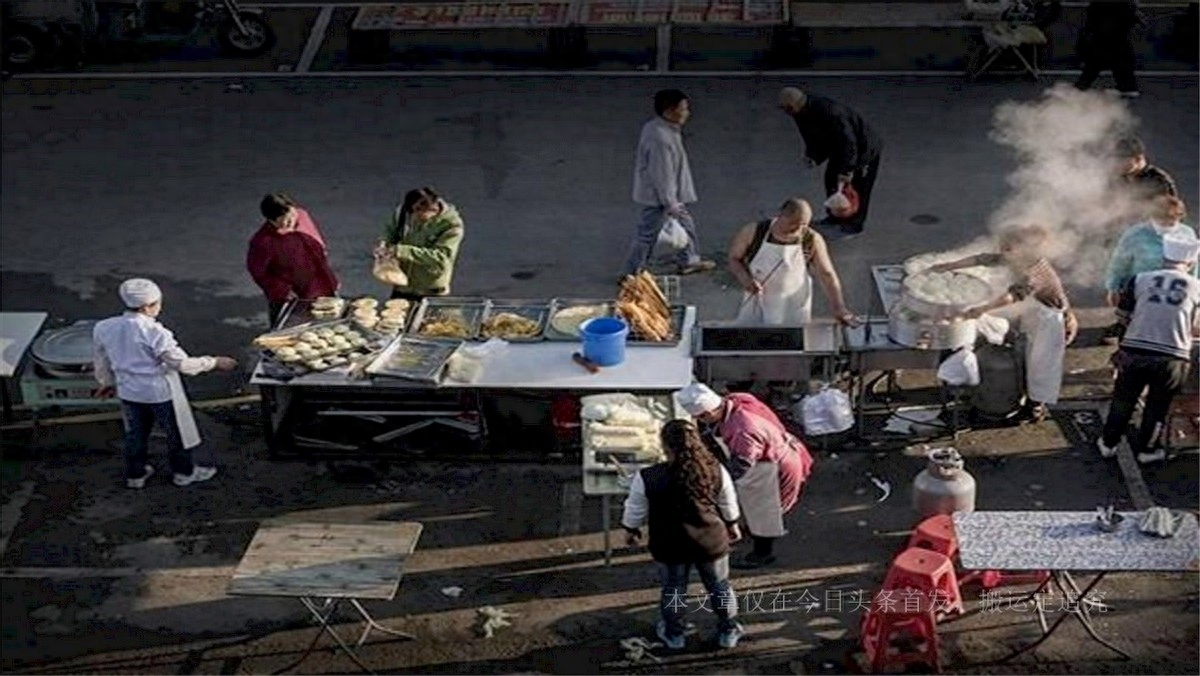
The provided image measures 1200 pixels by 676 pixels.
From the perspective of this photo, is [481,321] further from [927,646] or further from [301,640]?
[927,646]

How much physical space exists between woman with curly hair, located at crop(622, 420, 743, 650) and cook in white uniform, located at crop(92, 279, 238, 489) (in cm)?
334

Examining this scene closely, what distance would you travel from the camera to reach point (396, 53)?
19281 mm

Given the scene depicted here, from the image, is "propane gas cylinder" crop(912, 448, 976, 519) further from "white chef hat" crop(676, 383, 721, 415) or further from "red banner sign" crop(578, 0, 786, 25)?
"red banner sign" crop(578, 0, 786, 25)

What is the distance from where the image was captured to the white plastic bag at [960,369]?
11.4m

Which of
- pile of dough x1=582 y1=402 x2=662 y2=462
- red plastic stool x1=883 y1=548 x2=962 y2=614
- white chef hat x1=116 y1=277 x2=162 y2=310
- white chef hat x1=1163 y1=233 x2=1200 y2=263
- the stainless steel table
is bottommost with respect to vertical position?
red plastic stool x1=883 y1=548 x2=962 y2=614

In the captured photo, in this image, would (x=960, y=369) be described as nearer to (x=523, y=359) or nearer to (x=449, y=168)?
(x=523, y=359)

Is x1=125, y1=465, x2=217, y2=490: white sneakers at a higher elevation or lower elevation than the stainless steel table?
lower

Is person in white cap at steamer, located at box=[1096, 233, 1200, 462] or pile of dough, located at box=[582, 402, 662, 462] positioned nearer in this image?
pile of dough, located at box=[582, 402, 662, 462]

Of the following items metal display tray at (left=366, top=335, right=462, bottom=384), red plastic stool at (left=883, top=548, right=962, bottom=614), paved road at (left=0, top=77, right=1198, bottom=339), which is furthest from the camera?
paved road at (left=0, top=77, right=1198, bottom=339)

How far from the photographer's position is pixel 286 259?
12.0 m

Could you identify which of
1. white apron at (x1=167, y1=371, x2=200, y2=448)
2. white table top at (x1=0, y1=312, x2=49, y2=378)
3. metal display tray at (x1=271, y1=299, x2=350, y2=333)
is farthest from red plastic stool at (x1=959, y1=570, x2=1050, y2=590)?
white table top at (x1=0, y1=312, x2=49, y2=378)

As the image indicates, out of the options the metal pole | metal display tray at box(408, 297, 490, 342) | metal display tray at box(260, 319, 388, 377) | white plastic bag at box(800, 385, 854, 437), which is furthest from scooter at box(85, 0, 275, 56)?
white plastic bag at box(800, 385, 854, 437)

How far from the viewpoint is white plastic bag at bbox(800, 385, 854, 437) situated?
11.2 metres

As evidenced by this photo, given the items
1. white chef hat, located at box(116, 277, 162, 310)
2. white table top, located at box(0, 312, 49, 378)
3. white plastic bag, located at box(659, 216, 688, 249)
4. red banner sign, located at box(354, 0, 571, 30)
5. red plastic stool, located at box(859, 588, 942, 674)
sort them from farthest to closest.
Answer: red banner sign, located at box(354, 0, 571, 30) → white plastic bag, located at box(659, 216, 688, 249) → white table top, located at box(0, 312, 49, 378) → white chef hat, located at box(116, 277, 162, 310) → red plastic stool, located at box(859, 588, 942, 674)
